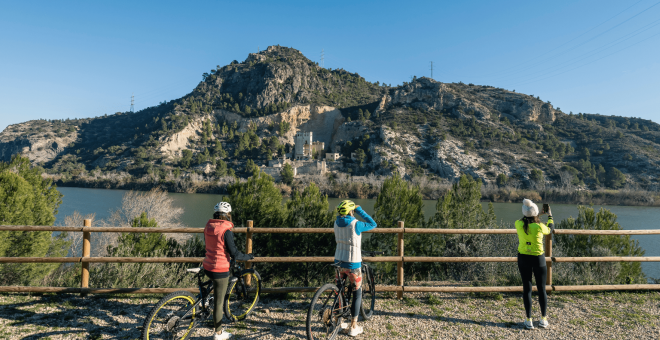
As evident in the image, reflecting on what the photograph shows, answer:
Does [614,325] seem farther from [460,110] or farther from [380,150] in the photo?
[460,110]

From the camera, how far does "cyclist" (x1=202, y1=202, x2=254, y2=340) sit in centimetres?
299

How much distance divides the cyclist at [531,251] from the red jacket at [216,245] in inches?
126

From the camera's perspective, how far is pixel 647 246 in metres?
19.9

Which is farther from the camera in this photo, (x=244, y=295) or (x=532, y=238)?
(x=244, y=295)

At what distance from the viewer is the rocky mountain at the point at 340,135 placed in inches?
2527

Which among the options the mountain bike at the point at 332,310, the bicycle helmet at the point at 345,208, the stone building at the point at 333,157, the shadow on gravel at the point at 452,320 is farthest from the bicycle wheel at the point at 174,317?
the stone building at the point at 333,157

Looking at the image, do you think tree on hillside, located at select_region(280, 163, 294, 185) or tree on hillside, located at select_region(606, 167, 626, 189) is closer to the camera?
tree on hillside, located at select_region(606, 167, 626, 189)

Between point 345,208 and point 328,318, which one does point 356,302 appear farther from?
point 345,208

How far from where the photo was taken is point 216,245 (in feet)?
9.83

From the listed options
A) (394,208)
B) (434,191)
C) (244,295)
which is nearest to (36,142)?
(434,191)

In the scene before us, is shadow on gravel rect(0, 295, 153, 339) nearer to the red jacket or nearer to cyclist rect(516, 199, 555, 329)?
the red jacket

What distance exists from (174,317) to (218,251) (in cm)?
72

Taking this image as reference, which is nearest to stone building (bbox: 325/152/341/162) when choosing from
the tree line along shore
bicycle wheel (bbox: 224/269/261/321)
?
the tree line along shore

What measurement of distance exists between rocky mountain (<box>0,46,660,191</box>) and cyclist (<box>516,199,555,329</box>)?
2462 inches
